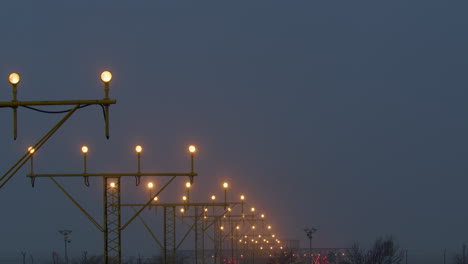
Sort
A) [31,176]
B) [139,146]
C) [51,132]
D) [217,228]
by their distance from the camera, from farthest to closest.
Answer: [217,228]
[139,146]
[31,176]
[51,132]

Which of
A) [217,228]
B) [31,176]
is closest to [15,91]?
[31,176]

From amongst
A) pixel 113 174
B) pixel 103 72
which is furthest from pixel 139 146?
pixel 103 72

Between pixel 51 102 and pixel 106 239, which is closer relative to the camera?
pixel 51 102

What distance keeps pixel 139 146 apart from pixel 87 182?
250cm

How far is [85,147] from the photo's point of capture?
33.2 meters

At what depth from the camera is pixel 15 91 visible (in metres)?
16.7

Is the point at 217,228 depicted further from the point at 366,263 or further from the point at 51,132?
the point at 51,132

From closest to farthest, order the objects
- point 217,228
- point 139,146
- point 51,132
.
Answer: point 51,132, point 139,146, point 217,228

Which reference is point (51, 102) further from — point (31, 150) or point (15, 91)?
point (31, 150)

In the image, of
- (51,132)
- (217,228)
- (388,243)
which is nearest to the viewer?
(51,132)

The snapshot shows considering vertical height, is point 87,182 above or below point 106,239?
above

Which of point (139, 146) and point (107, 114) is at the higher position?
point (139, 146)

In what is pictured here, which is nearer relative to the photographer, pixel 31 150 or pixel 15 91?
pixel 15 91

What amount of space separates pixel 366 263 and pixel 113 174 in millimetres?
46593
